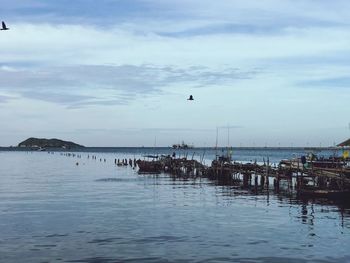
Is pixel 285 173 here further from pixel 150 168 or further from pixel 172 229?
pixel 150 168

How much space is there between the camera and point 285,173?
6047cm

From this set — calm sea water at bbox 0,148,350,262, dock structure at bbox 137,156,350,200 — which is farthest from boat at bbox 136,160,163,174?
calm sea water at bbox 0,148,350,262

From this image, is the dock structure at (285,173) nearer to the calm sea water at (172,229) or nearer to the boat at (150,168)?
the boat at (150,168)

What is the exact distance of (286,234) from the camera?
29453 millimetres

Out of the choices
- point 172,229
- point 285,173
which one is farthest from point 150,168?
point 172,229

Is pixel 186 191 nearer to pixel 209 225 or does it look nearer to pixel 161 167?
pixel 209 225

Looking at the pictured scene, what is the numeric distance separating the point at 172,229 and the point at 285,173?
3251cm

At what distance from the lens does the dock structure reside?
49.2 meters

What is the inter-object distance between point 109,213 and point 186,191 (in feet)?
64.2

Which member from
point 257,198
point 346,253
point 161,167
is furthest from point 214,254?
point 161,167

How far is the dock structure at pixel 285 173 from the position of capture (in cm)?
4922

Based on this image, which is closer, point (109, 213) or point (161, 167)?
point (109, 213)

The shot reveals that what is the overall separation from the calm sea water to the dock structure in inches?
158

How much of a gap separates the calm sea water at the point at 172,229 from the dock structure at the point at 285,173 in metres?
4.00
